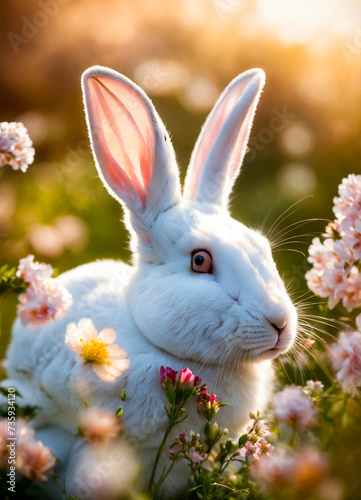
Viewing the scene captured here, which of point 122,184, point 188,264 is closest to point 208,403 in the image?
point 188,264

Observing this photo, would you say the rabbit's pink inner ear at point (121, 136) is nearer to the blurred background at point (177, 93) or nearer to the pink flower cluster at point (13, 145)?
the pink flower cluster at point (13, 145)

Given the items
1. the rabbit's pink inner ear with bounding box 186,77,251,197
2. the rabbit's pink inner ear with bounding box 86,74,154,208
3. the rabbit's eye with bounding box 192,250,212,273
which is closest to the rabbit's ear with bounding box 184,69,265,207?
the rabbit's pink inner ear with bounding box 186,77,251,197

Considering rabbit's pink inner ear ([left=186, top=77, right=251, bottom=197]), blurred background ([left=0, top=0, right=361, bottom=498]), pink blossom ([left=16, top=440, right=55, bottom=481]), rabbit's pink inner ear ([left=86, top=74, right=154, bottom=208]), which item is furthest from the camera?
blurred background ([left=0, top=0, right=361, bottom=498])

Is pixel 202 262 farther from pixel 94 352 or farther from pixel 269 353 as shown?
pixel 94 352

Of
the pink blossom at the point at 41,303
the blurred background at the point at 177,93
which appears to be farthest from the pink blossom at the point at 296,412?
the blurred background at the point at 177,93

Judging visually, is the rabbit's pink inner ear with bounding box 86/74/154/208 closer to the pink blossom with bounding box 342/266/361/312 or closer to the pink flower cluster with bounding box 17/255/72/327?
the pink flower cluster with bounding box 17/255/72/327

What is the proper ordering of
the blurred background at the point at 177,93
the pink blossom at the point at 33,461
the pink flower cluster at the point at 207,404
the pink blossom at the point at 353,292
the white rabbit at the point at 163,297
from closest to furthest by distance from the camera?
the pink blossom at the point at 33,461 → the pink flower cluster at the point at 207,404 → the pink blossom at the point at 353,292 → the white rabbit at the point at 163,297 → the blurred background at the point at 177,93

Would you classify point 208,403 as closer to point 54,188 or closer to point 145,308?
point 145,308
